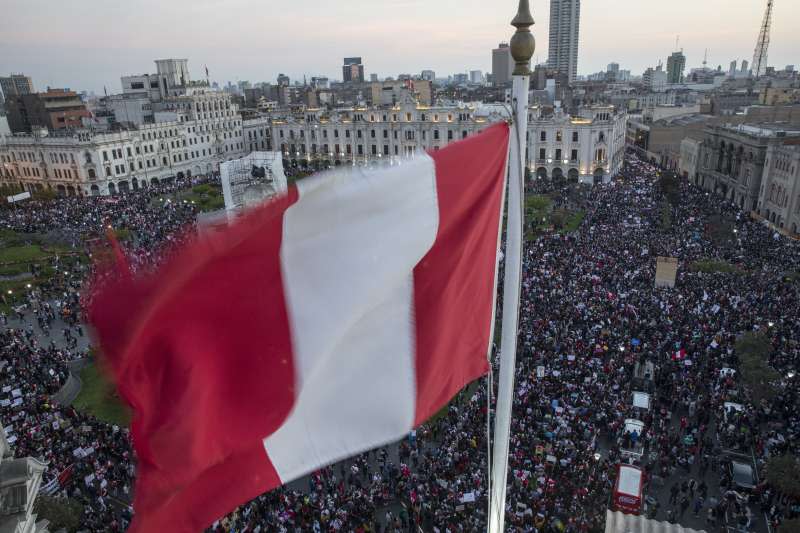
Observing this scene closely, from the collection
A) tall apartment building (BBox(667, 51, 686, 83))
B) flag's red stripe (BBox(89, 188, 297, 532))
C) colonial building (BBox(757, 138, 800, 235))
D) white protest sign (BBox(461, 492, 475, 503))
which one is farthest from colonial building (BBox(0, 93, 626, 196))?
tall apartment building (BBox(667, 51, 686, 83))

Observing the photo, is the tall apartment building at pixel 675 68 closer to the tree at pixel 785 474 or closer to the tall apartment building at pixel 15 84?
the tall apartment building at pixel 15 84

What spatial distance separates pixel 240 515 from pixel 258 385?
32.2 ft

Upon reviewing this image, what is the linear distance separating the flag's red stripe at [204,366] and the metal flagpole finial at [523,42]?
1.80 meters

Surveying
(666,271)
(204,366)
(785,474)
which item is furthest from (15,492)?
(666,271)

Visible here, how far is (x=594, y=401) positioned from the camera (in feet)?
49.7

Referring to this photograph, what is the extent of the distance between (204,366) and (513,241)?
7.33ft

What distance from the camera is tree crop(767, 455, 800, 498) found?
11070 millimetres

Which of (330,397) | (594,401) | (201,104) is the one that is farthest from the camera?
(201,104)

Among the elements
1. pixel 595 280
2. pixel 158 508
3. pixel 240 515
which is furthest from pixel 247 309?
pixel 595 280

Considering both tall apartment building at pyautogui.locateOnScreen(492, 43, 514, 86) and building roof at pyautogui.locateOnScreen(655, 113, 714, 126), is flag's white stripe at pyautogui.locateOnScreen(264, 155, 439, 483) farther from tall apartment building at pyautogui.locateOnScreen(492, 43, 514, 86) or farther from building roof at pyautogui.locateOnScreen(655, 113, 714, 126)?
tall apartment building at pyautogui.locateOnScreen(492, 43, 514, 86)

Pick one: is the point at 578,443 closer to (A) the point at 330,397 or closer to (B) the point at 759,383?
(B) the point at 759,383

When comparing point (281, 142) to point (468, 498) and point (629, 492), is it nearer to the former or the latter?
point (468, 498)

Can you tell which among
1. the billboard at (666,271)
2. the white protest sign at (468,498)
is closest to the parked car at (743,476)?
the white protest sign at (468,498)

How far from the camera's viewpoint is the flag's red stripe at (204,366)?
3.21m
